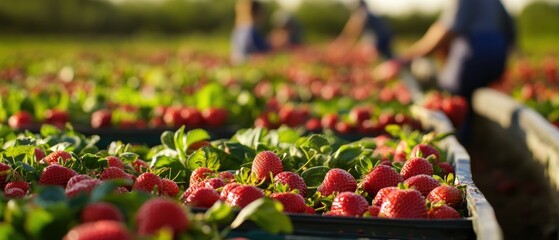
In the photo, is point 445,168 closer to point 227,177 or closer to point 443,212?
point 443,212

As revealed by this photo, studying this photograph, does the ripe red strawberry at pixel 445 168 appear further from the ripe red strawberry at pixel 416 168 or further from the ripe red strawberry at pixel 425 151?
the ripe red strawberry at pixel 416 168

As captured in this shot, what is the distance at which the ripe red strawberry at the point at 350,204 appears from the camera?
2.84 m

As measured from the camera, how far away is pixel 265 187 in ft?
10.7

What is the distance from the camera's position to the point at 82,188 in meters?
2.57

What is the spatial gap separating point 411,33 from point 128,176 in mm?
55819

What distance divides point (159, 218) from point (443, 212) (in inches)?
44.8

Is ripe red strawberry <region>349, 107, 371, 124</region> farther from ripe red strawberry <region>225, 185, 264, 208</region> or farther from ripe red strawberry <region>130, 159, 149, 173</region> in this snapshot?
ripe red strawberry <region>225, 185, 264, 208</region>

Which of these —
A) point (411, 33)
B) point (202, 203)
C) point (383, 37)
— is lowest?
point (411, 33)

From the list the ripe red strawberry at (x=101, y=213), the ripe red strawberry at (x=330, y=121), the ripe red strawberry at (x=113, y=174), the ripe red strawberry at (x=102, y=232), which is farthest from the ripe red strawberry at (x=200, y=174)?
the ripe red strawberry at (x=330, y=121)

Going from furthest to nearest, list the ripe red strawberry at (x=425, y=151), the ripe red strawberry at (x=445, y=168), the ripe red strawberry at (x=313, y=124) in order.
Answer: the ripe red strawberry at (x=313, y=124) < the ripe red strawberry at (x=425, y=151) < the ripe red strawberry at (x=445, y=168)

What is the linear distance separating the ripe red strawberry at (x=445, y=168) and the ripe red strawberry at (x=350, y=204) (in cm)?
82

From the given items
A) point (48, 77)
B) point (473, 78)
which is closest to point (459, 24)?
point (473, 78)

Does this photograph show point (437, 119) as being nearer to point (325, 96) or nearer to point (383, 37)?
point (325, 96)

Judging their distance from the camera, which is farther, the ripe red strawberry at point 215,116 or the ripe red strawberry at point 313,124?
the ripe red strawberry at point 215,116
